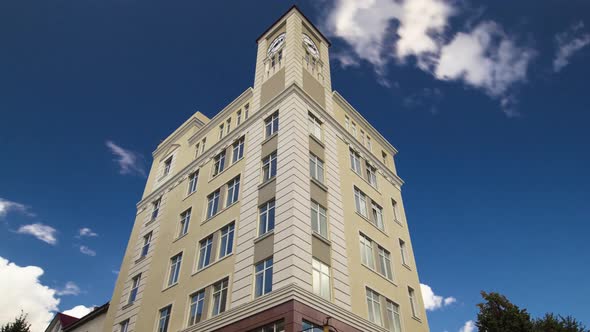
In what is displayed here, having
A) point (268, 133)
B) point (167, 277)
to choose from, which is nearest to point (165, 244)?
point (167, 277)

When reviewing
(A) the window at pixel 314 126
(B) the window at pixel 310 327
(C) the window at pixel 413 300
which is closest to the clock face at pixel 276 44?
(A) the window at pixel 314 126

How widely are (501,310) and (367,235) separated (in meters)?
18.3

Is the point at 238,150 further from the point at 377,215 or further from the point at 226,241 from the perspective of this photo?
the point at 377,215

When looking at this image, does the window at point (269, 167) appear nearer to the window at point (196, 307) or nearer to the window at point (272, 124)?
the window at point (272, 124)

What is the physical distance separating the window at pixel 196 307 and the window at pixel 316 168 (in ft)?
34.6

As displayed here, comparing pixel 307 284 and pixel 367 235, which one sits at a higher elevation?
pixel 367 235

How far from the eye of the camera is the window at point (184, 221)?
1237 inches

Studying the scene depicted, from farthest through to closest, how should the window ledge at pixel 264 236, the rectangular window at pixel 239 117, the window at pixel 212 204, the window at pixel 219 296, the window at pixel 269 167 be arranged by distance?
the rectangular window at pixel 239 117, the window at pixel 212 204, the window at pixel 269 167, the window at pixel 219 296, the window ledge at pixel 264 236

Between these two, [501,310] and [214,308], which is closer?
→ [214,308]

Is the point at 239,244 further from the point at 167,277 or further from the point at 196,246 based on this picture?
the point at 167,277

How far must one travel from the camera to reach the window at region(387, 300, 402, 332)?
26312 millimetres

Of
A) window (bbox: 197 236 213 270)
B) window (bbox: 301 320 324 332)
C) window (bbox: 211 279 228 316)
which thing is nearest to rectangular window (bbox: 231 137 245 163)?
window (bbox: 197 236 213 270)

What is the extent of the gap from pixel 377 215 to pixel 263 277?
13685mm

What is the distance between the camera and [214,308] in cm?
2359
